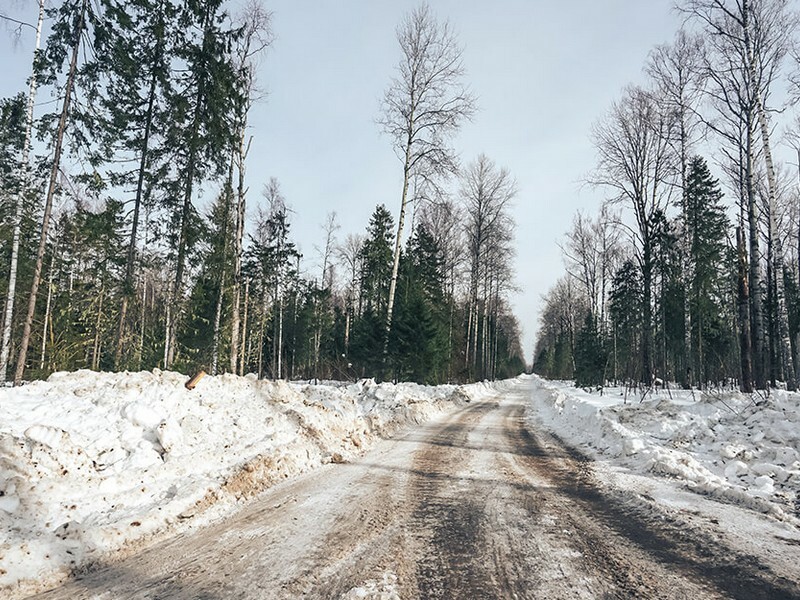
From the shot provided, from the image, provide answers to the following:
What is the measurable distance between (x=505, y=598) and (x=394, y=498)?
230cm

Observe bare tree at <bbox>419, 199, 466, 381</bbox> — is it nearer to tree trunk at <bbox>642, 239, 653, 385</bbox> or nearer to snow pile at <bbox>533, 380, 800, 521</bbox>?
tree trunk at <bbox>642, 239, 653, 385</bbox>

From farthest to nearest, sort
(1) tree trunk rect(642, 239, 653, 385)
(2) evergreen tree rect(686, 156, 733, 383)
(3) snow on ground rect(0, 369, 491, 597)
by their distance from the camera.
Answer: (2) evergreen tree rect(686, 156, 733, 383)
(1) tree trunk rect(642, 239, 653, 385)
(3) snow on ground rect(0, 369, 491, 597)

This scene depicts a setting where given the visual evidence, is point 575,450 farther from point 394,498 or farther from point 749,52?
point 749,52

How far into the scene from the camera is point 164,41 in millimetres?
14281

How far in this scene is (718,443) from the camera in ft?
21.9

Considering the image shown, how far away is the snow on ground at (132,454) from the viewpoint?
3242 millimetres

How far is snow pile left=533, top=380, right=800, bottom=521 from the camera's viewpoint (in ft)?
15.9

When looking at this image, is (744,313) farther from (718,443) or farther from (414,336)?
(414,336)

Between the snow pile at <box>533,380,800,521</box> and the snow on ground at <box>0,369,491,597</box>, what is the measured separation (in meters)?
4.82

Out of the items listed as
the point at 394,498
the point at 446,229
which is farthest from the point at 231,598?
A: the point at 446,229

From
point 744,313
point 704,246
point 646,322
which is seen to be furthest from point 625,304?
point 744,313

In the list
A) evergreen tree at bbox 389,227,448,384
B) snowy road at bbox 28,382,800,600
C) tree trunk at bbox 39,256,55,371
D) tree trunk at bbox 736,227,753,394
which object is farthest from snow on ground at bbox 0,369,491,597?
evergreen tree at bbox 389,227,448,384

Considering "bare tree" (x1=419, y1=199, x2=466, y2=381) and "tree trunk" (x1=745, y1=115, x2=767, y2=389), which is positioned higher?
"bare tree" (x1=419, y1=199, x2=466, y2=381)

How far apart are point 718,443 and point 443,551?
5917 mm
